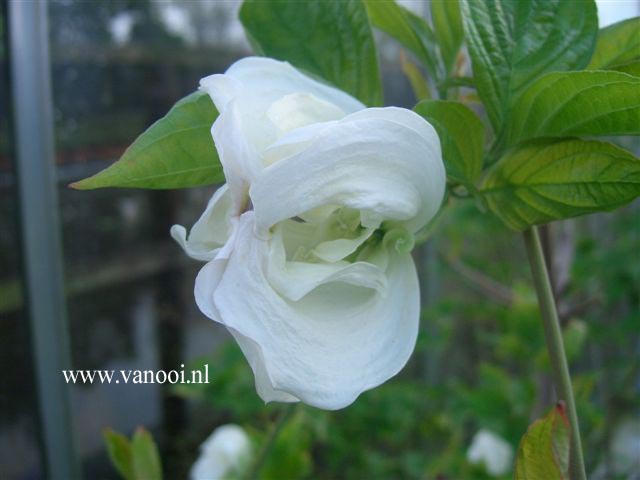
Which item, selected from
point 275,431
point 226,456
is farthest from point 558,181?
point 226,456

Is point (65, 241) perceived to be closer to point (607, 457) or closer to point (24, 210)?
point (24, 210)

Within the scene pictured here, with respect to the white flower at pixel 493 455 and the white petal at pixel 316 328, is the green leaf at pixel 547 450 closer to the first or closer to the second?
the white petal at pixel 316 328

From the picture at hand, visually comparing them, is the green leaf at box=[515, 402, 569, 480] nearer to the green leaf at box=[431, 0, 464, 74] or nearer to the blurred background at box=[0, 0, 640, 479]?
Result: the green leaf at box=[431, 0, 464, 74]

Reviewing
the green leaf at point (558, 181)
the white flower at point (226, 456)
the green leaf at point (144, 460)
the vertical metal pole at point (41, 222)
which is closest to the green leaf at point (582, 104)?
the green leaf at point (558, 181)

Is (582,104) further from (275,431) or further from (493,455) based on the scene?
(493,455)

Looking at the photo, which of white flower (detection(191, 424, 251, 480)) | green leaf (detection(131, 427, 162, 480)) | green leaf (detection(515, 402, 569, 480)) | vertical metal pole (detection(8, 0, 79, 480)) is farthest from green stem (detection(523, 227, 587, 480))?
vertical metal pole (detection(8, 0, 79, 480))
